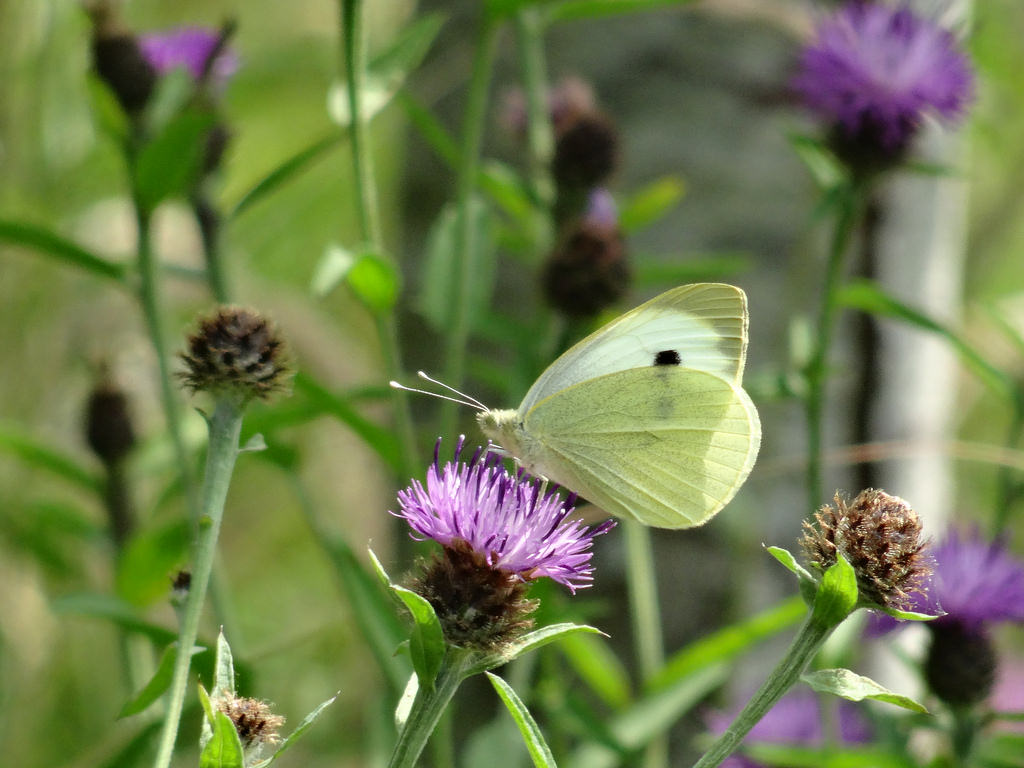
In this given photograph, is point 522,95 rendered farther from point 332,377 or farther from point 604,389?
point 604,389

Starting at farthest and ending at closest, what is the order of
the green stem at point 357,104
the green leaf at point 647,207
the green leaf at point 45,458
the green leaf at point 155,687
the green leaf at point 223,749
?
A: the green leaf at point 647,207
the green leaf at point 45,458
the green stem at point 357,104
the green leaf at point 155,687
the green leaf at point 223,749

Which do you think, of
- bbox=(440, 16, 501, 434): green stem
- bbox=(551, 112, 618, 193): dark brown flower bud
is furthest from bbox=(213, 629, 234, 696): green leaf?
bbox=(551, 112, 618, 193): dark brown flower bud

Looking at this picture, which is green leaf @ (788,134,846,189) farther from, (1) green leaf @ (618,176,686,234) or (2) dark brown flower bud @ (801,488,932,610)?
(2) dark brown flower bud @ (801,488,932,610)

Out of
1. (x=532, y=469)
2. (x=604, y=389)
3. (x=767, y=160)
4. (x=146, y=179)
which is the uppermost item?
(x=767, y=160)

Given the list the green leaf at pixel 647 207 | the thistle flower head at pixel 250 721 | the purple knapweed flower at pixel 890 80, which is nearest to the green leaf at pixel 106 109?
the green leaf at pixel 647 207

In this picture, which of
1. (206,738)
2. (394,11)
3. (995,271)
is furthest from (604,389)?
(995,271)

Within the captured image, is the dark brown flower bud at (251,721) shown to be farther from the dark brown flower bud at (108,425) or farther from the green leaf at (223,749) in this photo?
the dark brown flower bud at (108,425)
